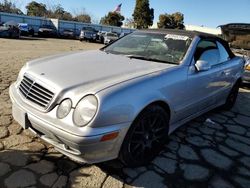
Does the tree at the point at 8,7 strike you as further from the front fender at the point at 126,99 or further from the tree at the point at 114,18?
the front fender at the point at 126,99

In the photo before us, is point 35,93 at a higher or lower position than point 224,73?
lower

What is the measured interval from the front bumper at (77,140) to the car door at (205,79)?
1.40 meters

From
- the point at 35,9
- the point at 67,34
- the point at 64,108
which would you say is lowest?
the point at 67,34

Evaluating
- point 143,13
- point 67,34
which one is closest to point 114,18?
point 143,13

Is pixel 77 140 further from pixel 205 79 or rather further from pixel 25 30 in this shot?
pixel 25 30

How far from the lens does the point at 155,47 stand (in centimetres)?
411

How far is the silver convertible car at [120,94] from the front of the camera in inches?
102

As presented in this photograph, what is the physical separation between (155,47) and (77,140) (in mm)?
2118

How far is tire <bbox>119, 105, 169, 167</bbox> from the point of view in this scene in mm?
2916

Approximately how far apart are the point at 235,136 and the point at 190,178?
1661 mm

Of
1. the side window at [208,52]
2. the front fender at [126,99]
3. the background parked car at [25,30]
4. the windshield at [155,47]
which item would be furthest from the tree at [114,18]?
the front fender at [126,99]

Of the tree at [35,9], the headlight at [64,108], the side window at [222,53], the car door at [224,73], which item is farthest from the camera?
the tree at [35,9]

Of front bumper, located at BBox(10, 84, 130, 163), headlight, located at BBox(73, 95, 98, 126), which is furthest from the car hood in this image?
front bumper, located at BBox(10, 84, 130, 163)

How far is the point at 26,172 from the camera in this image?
9.32ft
